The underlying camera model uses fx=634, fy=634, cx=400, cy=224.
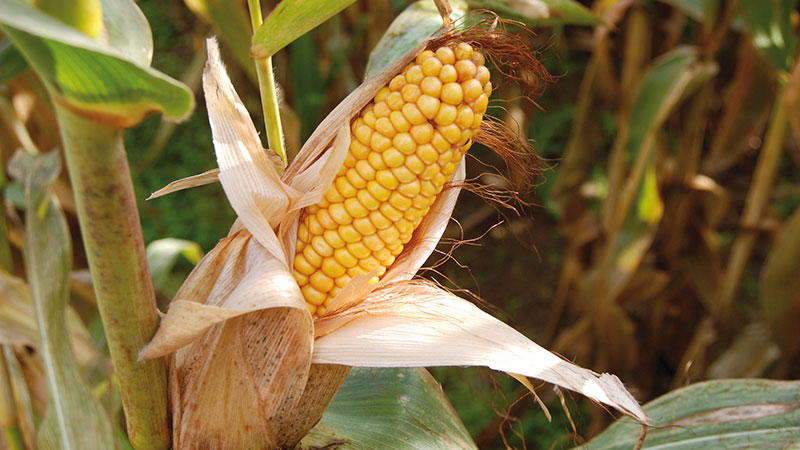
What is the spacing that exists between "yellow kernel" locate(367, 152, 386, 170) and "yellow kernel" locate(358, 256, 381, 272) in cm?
10

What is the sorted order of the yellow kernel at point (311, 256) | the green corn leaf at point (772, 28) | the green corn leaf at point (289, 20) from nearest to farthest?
1. the green corn leaf at point (289, 20)
2. the yellow kernel at point (311, 256)
3. the green corn leaf at point (772, 28)

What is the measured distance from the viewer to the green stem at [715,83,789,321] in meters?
1.58

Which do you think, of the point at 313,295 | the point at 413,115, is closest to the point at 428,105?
the point at 413,115

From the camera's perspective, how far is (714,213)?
2039mm

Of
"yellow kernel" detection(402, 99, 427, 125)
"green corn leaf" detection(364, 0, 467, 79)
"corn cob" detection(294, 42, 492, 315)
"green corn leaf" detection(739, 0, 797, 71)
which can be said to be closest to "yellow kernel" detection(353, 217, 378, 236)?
"corn cob" detection(294, 42, 492, 315)

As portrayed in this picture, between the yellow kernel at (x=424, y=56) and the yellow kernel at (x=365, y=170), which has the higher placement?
the yellow kernel at (x=424, y=56)

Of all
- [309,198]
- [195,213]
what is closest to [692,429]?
[309,198]

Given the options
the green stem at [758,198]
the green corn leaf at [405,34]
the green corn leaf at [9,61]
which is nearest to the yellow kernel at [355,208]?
the green corn leaf at [405,34]

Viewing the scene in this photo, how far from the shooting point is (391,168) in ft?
1.95

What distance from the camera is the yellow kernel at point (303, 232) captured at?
0.64 meters

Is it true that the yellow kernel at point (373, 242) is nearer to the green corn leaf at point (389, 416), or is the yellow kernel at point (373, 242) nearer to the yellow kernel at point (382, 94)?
the yellow kernel at point (382, 94)

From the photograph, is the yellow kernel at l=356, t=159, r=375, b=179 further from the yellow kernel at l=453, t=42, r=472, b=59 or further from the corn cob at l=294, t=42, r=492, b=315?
the yellow kernel at l=453, t=42, r=472, b=59

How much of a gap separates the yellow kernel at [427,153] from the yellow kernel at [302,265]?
0.53 ft

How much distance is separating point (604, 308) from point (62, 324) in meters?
1.42
